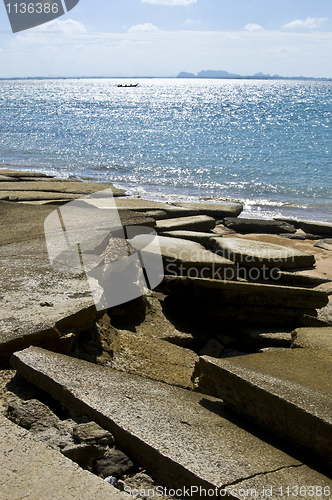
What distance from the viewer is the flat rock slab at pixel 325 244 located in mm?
6352

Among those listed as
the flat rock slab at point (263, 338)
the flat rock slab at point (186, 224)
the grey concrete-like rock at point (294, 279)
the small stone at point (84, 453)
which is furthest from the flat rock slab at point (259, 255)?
the small stone at point (84, 453)

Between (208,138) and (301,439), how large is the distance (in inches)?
909

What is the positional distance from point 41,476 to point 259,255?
3.27 m

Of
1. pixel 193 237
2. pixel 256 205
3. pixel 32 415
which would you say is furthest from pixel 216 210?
pixel 32 415

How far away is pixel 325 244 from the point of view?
6.50m

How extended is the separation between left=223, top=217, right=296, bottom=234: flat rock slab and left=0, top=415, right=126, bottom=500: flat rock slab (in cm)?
612

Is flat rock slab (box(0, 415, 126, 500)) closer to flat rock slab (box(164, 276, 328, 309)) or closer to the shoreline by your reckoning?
flat rock slab (box(164, 276, 328, 309))

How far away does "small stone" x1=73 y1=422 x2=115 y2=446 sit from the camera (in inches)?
58.7

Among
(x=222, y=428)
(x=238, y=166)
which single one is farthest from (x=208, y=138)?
(x=222, y=428)

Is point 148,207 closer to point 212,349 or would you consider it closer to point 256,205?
point 212,349

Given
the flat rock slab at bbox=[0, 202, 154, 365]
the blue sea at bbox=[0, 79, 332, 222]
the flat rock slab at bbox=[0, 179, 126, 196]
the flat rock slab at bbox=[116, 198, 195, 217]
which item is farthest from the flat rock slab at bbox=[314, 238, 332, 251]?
the flat rock slab at bbox=[0, 202, 154, 365]

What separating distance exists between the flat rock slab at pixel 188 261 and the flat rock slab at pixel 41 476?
7.94ft

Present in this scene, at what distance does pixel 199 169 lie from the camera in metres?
14.4

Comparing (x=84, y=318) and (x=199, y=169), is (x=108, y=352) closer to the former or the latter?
(x=84, y=318)
